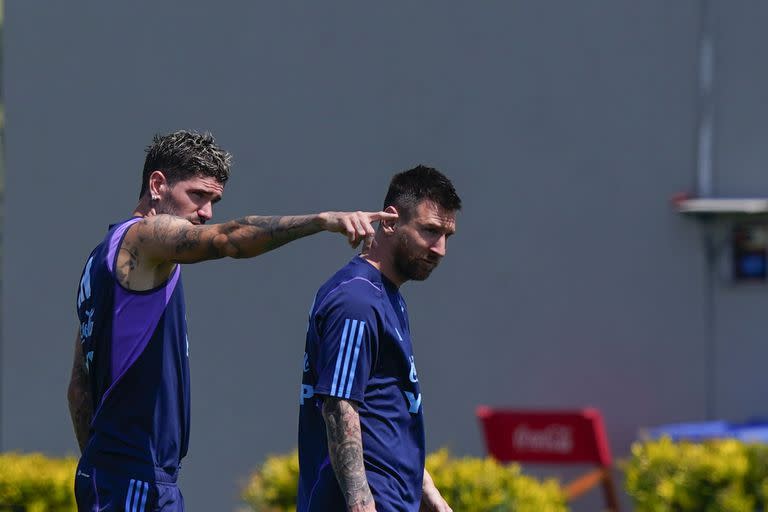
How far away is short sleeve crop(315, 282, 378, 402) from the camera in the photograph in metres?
4.35

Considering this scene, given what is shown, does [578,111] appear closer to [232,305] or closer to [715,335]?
[715,335]

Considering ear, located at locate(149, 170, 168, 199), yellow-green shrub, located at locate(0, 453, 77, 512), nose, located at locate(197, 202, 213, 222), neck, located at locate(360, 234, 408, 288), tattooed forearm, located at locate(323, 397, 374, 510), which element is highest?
ear, located at locate(149, 170, 168, 199)

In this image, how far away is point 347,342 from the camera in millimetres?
4371

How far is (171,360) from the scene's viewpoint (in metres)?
4.45

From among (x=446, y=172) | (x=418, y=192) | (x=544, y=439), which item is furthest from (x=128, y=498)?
(x=446, y=172)

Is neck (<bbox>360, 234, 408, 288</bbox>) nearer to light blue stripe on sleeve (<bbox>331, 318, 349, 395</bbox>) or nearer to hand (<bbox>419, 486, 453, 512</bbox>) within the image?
light blue stripe on sleeve (<bbox>331, 318, 349, 395</bbox>)

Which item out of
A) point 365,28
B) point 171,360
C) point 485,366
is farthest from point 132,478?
point 365,28

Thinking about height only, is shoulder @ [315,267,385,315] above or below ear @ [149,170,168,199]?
below

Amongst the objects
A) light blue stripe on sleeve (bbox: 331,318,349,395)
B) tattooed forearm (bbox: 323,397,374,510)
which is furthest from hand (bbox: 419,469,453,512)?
light blue stripe on sleeve (bbox: 331,318,349,395)

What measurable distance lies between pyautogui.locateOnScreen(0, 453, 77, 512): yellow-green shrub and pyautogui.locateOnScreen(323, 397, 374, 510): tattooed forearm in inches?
153

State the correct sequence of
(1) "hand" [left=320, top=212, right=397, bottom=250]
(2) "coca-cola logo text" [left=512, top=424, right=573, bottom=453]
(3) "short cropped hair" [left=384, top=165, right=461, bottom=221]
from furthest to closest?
(2) "coca-cola logo text" [left=512, top=424, right=573, bottom=453] < (3) "short cropped hair" [left=384, top=165, right=461, bottom=221] < (1) "hand" [left=320, top=212, right=397, bottom=250]

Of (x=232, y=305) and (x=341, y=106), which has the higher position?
(x=341, y=106)

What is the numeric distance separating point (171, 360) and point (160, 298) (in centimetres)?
21

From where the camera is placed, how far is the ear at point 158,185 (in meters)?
4.53
